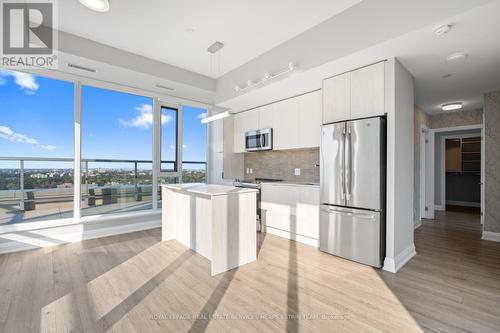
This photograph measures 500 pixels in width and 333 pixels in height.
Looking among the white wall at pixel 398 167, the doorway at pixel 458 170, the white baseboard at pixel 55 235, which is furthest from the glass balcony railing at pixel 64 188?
the doorway at pixel 458 170

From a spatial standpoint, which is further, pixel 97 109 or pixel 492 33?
pixel 97 109

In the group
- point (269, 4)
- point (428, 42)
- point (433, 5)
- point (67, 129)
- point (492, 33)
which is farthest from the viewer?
point (67, 129)

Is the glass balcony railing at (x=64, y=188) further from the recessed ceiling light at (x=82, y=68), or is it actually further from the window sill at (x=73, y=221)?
the recessed ceiling light at (x=82, y=68)

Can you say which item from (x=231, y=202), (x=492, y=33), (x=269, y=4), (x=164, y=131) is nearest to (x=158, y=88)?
(x=164, y=131)

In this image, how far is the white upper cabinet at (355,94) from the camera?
2834 millimetres

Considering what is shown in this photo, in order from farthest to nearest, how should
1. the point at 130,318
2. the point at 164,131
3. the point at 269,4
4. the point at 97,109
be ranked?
the point at 164,131
the point at 97,109
the point at 269,4
the point at 130,318

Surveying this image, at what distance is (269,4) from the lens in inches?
104

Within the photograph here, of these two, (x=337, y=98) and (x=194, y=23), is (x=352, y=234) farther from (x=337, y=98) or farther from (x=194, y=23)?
(x=194, y=23)

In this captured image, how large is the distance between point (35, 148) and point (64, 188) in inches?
29.8

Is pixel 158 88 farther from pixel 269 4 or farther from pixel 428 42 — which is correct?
pixel 428 42

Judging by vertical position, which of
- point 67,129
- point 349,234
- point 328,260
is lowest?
point 328,260

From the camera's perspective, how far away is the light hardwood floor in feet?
5.91

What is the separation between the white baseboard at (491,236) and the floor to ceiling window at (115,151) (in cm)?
613

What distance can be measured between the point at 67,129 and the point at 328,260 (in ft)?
14.8
